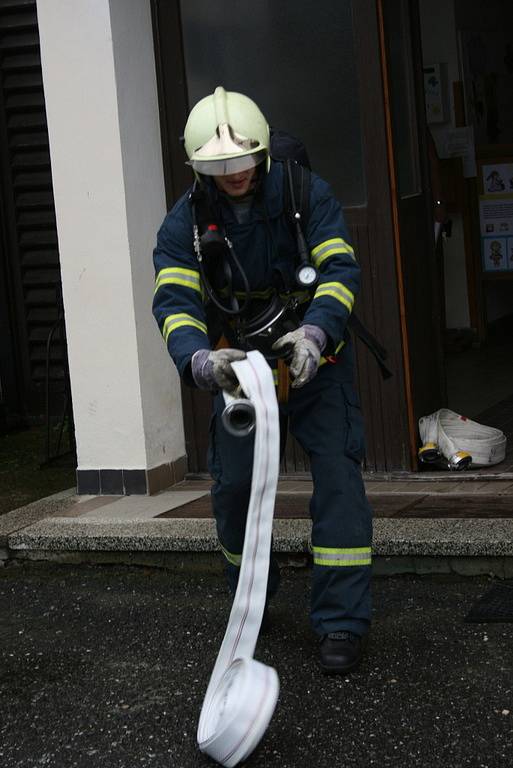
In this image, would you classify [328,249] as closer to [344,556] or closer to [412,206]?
[344,556]

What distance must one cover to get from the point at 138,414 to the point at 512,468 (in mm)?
1887

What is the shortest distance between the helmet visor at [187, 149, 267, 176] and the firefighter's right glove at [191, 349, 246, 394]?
0.60 metres

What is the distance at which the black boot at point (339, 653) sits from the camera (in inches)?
167

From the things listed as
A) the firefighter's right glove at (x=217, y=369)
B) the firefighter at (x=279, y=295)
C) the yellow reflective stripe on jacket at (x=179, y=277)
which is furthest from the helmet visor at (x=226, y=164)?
the firefighter's right glove at (x=217, y=369)

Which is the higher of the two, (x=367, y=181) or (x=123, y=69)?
(x=123, y=69)

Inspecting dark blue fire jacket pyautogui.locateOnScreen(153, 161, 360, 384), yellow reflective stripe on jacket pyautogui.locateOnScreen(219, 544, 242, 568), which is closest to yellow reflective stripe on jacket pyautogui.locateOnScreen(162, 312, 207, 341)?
dark blue fire jacket pyautogui.locateOnScreen(153, 161, 360, 384)

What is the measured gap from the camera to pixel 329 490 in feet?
14.2

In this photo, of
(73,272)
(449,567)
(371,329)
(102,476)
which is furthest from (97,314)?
(449,567)

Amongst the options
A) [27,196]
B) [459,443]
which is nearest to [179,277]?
[459,443]

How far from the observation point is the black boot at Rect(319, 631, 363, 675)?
4242mm

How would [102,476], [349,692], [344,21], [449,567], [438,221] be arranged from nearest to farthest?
[349,692] < [449,567] < [344,21] < [102,476] < [438,221]

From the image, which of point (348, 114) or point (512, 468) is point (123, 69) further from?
point (512, 468)

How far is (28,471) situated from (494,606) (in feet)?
12.0

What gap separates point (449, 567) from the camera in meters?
5.20
